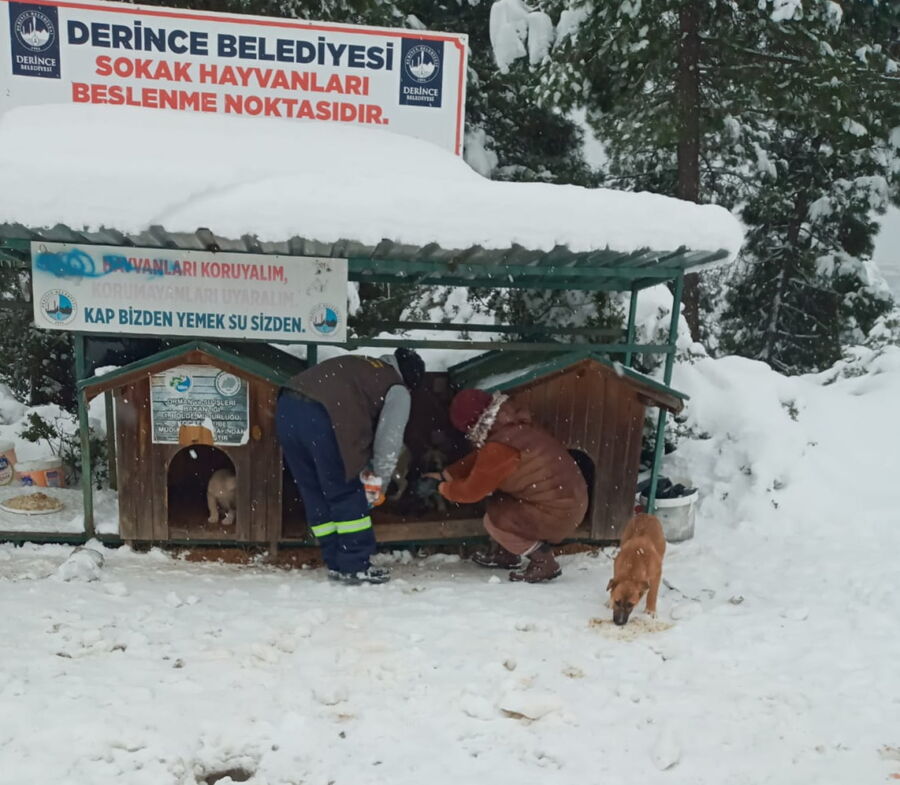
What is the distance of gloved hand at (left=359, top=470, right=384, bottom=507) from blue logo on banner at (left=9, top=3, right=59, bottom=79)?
13.5 feet

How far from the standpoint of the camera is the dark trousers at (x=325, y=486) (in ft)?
15.3

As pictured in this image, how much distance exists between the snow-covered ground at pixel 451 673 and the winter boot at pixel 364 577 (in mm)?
113

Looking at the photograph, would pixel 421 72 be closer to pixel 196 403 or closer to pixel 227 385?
pixel 227 385

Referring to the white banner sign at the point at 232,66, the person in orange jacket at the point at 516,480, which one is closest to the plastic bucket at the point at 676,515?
the person in orange jacket at the point at 516,480

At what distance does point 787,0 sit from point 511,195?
677 centimetres

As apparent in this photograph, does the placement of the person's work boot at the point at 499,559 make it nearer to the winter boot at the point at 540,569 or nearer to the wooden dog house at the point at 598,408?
the winter boot at the point at 540,569

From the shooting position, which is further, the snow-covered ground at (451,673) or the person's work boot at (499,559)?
the person's work boot at (499,559)

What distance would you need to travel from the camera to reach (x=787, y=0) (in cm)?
905

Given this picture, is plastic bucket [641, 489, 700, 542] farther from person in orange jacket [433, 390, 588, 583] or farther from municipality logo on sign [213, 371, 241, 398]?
municipality logo on sign [213, 371, 241, 398]

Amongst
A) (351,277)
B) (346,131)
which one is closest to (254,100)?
(346,131)

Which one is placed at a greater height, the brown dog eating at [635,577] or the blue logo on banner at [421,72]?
the blue logo on banner at [421,72]

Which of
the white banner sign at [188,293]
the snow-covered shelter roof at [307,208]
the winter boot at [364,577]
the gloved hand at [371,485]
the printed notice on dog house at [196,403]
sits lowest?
the winter boot at [364,577]

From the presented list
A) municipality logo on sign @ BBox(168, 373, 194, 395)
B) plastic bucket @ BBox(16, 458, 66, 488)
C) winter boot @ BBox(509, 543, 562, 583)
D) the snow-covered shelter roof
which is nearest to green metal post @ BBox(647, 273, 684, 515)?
the snow-covered shelter roof

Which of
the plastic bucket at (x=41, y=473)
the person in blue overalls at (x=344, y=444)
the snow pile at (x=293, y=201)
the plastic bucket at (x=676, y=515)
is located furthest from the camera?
the plastic bucket at (x=41, y=473)
